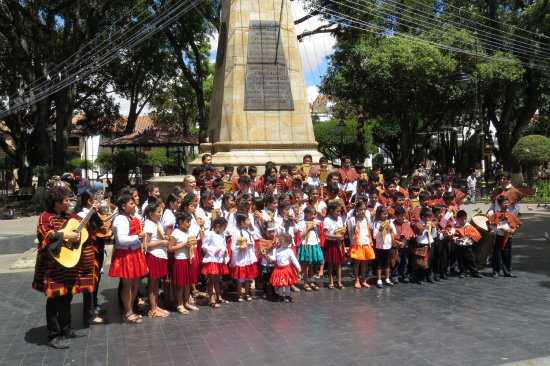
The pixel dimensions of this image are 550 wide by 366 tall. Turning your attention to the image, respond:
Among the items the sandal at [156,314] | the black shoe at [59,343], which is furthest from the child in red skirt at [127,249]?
the black shoe at [59,343]

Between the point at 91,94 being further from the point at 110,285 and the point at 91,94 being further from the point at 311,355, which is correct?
the point at 311,355

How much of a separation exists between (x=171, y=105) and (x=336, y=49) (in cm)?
1934

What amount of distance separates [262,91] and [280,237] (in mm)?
5818

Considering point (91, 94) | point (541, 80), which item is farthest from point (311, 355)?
point (91, 94)

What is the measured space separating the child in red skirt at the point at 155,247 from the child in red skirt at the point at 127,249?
0.18 metres

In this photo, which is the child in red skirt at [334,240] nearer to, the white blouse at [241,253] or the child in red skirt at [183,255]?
the white blouse at [241,253]

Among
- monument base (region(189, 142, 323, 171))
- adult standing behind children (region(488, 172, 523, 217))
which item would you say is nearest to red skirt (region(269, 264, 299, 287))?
adult standing behind children (region(488, 172, 523, 217))

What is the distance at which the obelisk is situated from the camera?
11.5 m

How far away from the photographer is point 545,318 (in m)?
5.74

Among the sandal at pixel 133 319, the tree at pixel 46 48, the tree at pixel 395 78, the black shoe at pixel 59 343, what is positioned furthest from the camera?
the tree at pixel 395 78

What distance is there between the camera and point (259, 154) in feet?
37.7

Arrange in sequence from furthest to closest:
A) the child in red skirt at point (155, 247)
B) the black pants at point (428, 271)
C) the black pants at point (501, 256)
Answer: the black pants at point (501, 256) → the black pants at point (428, 271) → the child in red skirt at point (155, 247)

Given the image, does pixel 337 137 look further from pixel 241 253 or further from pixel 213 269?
pixel 213 269

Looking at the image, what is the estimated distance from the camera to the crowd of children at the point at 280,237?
594 cm
